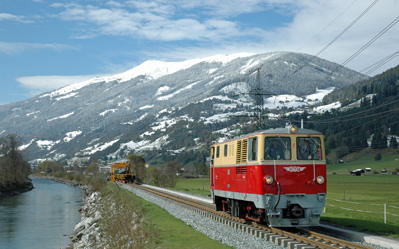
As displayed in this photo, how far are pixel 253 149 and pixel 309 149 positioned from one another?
8.48 ft

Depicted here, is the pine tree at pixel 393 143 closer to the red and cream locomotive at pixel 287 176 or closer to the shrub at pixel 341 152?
the shrub at pixel 341 152

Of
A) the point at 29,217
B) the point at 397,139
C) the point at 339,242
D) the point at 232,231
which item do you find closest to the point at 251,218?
the point at 232,231

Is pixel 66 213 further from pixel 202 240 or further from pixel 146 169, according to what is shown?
pixel 146 169

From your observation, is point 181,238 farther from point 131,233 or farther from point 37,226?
point 37,226

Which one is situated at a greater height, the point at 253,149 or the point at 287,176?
the point at 253,149

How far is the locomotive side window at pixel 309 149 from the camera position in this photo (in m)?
18.7

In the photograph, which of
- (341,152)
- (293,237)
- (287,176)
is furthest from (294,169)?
(341,152)

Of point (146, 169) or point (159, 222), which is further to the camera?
point (146, 169)

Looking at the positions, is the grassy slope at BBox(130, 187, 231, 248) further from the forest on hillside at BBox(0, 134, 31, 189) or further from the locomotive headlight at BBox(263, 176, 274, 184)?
the forest on hillside at BBox(0, 134, 31, 189)

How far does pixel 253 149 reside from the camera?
62.5ft

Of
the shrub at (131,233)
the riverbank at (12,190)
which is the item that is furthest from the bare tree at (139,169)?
the shrub at (131,233)

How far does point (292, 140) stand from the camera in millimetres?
18719

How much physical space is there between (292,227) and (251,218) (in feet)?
6.74

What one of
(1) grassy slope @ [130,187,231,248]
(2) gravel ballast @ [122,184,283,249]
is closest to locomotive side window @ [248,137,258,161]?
(2) gravel ballast @ [122,184,283,249]
